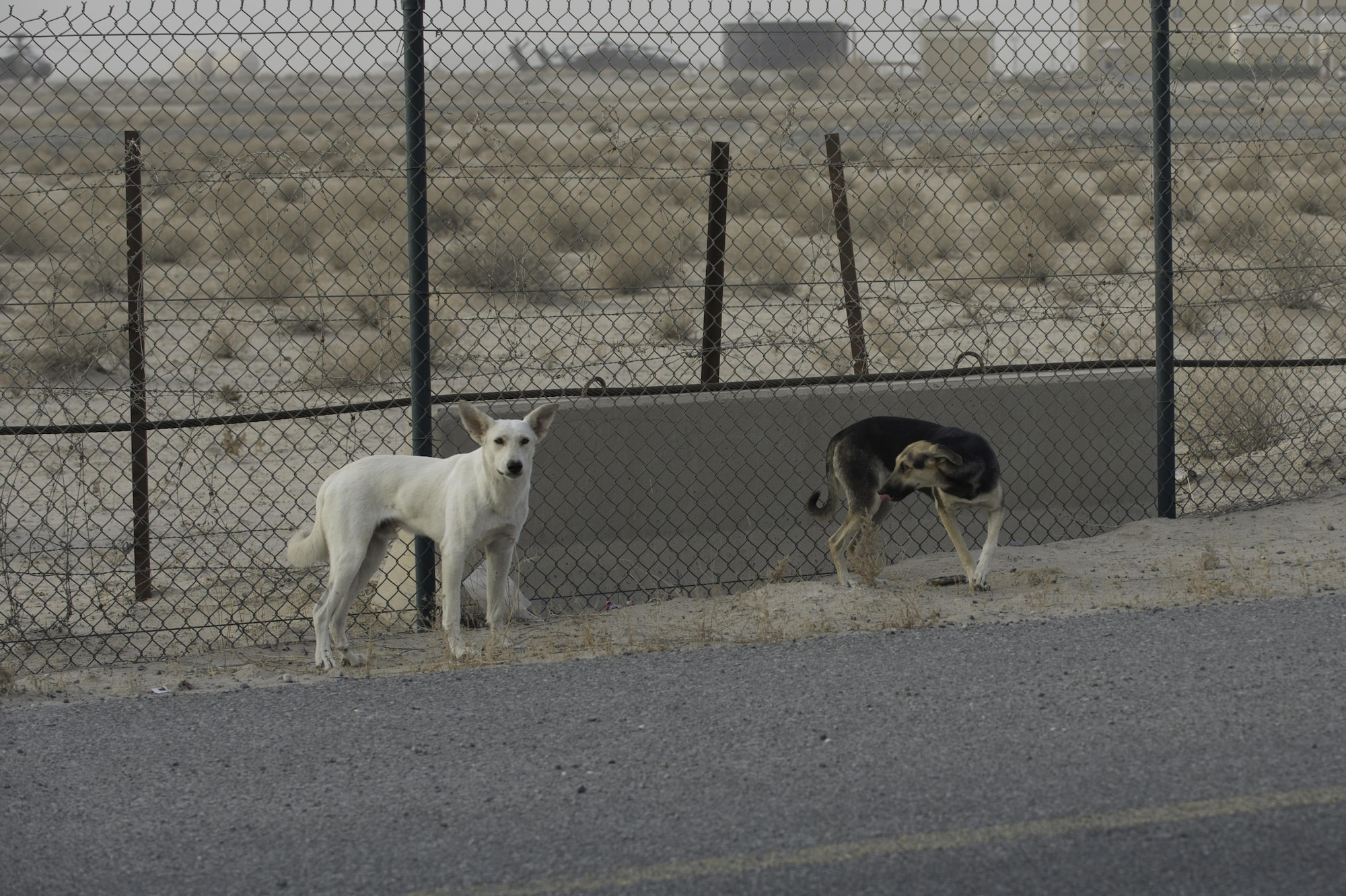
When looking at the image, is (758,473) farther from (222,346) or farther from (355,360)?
(222,346)

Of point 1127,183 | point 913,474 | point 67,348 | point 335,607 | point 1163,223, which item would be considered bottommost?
point 335,607

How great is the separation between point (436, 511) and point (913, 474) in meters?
2.19

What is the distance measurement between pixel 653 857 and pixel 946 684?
1.67 m

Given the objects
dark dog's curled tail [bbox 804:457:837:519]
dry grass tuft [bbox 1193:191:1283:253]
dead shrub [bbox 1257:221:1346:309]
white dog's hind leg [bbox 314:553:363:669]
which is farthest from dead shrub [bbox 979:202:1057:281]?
white dog's hind leg [bbox 314:553:363:669]

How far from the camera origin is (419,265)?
6.40 m

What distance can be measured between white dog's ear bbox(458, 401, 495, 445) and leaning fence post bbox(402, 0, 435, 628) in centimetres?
64

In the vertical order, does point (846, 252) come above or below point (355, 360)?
above

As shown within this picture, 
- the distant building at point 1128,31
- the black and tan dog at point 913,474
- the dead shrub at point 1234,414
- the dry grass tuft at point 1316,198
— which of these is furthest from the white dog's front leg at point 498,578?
the dry grass tuft at point 1316,198

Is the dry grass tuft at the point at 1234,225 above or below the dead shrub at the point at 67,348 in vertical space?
above

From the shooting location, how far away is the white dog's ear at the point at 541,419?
5789 mm

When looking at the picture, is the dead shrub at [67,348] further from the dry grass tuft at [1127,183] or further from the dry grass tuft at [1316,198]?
the dry grass tuft at [1316,198]

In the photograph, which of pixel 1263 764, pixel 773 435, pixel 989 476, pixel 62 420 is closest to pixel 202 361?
pixel 62 420

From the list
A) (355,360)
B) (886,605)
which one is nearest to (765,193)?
(355,360)

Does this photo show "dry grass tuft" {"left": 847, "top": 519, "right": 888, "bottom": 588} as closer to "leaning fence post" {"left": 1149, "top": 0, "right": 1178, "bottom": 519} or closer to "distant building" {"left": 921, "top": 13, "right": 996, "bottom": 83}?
"leaning fence post" {"left": 1149, "top": 0, "right": 1178, "bottom": 519}
